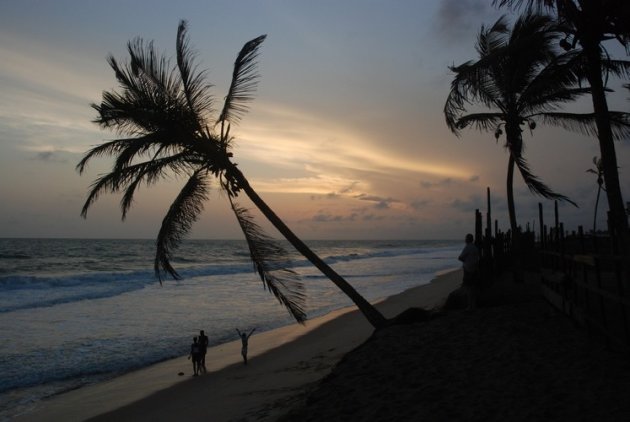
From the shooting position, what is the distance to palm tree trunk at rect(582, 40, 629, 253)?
6795 millimetres

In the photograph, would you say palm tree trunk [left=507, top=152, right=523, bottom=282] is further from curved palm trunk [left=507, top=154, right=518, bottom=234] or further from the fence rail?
the fence rail

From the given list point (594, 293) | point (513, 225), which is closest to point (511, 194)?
point (513, 225)

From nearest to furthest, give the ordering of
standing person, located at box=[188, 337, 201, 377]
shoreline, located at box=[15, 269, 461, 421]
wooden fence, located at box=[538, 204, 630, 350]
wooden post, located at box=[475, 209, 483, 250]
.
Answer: wooden fence, located at box=[538, 204, 630, 350] → shoreline, located at box=[15, 269, 461, 421] → standing person, located at box=[188, 337, 201, 377] → wooden post, located at box=[475, 209, 483, 250]

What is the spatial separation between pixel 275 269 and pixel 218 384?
3276mm

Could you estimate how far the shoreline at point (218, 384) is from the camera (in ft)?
30.6

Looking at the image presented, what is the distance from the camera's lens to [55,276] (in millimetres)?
38438

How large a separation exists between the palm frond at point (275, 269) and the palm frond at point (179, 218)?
1.19 m

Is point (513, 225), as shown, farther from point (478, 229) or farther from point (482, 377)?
point (482, 377)

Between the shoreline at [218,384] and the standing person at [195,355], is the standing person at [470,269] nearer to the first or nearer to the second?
the shoreline at [218,384]

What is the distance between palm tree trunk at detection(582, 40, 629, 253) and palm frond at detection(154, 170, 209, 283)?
6.85 m

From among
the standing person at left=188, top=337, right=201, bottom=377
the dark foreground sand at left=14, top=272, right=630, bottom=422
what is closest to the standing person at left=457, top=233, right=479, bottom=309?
the dark foreground sand at left=14, top=272, right=630, bottom=422

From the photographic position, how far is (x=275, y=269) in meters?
9.61

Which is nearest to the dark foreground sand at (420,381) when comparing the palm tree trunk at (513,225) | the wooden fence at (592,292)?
the wooden fence at (592,292)

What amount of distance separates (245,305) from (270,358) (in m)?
10.5
